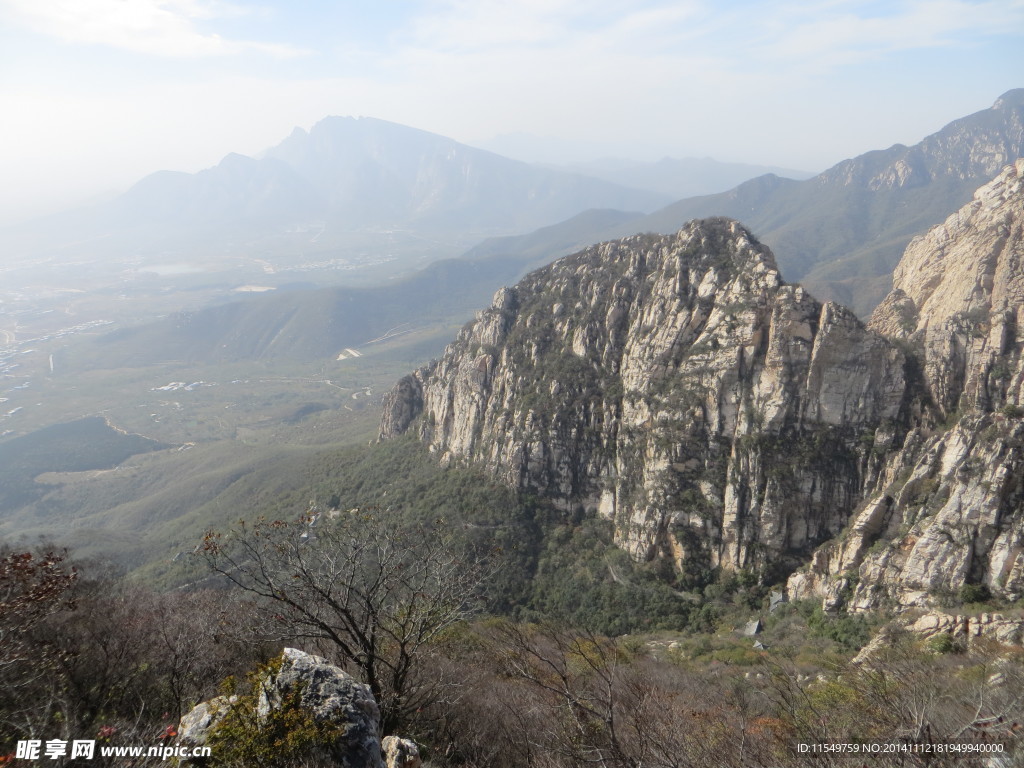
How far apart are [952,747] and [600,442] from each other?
54304mm

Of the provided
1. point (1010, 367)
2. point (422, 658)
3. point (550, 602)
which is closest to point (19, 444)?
point (550, 602)

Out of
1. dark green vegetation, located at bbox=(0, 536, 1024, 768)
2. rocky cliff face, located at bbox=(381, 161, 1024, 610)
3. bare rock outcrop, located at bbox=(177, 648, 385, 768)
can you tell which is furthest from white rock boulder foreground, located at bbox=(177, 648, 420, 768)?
rocky cliff face, located at bbox=(381, 161, 1024, 610)

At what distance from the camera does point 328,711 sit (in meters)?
14.9

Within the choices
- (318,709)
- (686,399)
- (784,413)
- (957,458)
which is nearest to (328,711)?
(318,709)

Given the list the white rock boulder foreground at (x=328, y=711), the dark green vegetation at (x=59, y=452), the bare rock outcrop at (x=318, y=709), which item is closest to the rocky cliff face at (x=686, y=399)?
the white rock boulder foreground at (x=328, y=711)

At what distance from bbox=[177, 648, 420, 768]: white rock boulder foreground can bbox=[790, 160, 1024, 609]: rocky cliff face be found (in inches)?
1645

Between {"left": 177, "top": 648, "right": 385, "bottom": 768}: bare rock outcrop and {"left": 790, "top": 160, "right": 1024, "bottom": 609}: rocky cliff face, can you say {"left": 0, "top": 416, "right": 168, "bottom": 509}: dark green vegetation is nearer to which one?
{"left": 177, "top": 648, "right": 385, "bottom": 768}: bare rock outcrop

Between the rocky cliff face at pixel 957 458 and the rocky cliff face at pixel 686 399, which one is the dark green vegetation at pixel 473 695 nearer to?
the rocky cliff face at pixel 957 458

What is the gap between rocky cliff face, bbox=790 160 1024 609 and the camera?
39.0m

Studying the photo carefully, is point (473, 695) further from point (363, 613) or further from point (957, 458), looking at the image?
point (957, 458)

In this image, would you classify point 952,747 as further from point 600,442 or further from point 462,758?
point 600,442

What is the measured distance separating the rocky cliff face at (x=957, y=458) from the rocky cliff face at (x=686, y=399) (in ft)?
12.6

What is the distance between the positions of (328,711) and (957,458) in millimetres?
48430

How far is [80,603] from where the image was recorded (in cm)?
2741
